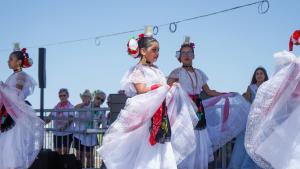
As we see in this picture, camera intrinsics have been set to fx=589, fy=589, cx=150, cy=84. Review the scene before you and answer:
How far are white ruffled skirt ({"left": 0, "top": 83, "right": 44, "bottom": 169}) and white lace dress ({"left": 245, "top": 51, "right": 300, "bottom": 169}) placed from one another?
3.52m

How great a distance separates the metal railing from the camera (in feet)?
27.5

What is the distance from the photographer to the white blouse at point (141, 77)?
632 cm

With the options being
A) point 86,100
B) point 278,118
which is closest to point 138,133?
point 278,118

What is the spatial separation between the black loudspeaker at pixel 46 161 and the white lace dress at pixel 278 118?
3791mm

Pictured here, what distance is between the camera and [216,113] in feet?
A: 26.8

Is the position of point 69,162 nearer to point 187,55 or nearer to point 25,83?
point 25,83

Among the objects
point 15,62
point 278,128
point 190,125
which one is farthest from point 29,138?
point 278,128

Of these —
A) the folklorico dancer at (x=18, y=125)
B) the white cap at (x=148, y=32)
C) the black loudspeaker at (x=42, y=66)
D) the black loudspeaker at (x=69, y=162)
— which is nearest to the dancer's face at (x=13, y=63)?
the folklorico dancer at (x=18, y=125)

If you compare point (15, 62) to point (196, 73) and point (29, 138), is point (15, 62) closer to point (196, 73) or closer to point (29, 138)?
point (29, 138)

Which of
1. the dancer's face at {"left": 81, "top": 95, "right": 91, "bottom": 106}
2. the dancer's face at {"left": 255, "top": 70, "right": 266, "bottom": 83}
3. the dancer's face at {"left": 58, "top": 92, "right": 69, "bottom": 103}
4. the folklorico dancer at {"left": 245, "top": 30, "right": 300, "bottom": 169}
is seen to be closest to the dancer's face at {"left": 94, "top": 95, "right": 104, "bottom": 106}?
the dancer's face at {"left": 81, "top": 95, "right": 91, "bottom": 106}

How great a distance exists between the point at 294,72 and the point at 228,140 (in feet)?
7.74

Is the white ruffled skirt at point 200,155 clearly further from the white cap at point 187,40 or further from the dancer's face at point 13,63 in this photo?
the dancer's face at point 13,63

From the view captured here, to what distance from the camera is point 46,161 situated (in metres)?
8.72

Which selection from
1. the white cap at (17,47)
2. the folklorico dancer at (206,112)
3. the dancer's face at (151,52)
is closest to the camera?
the dancer's face at (151,52)
